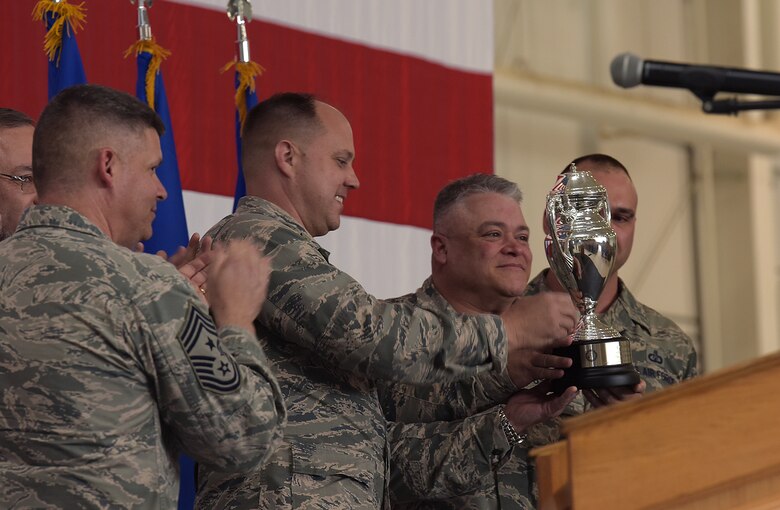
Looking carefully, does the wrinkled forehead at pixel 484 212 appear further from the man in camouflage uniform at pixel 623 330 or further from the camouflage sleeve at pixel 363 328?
the camouflage sleeve at pixel 363 328

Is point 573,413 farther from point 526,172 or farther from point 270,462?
point 526,172

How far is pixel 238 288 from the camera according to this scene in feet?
7.29

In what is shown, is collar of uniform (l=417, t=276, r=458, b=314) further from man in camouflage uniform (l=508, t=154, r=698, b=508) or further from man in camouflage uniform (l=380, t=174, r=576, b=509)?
man in camouflage uniform (l=508, t=154, r=698, b=508)

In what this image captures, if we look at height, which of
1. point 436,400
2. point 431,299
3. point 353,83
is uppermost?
point 353,83

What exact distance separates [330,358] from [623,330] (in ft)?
3.24

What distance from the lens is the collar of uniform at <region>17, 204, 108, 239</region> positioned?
2125 millimetres

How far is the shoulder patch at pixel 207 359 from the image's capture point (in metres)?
2.06

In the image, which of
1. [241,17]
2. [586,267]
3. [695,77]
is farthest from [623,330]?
[241,17]

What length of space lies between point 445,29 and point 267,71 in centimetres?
83

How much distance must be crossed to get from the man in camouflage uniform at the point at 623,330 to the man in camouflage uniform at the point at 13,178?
3.82ft

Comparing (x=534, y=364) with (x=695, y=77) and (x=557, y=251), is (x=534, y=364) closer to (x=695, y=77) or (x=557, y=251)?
(x=557, y=251)

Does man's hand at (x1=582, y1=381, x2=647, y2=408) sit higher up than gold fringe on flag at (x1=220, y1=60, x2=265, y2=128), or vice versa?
gold fringe on flag at (x1=220, y1=60, x2=265, y2=128)

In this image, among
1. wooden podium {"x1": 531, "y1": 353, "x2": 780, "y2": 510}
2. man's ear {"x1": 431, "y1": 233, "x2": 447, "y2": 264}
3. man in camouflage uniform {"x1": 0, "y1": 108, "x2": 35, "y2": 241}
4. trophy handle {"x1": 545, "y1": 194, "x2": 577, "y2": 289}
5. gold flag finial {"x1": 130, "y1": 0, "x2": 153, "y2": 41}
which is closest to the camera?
wooden podium {"x1": 531, "y1": 353, "x2": 780, "y2": 510}

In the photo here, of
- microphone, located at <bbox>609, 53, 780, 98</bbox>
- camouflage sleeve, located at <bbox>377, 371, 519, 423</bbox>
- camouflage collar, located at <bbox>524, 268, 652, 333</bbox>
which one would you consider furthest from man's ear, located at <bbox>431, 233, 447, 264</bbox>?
microphone, located at <bbox>609, 53, 780, 98</bbox>
